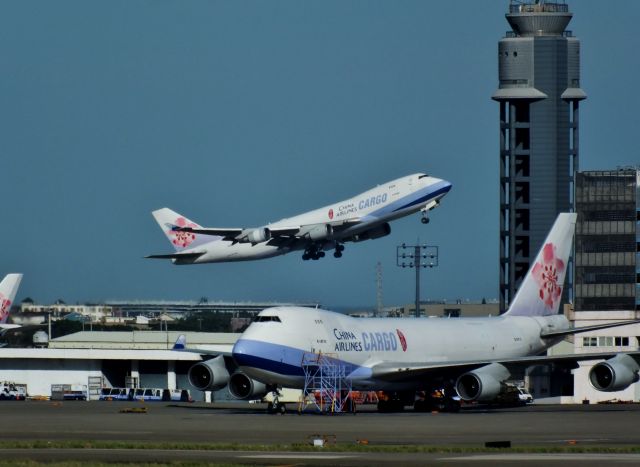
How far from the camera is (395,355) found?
230ft

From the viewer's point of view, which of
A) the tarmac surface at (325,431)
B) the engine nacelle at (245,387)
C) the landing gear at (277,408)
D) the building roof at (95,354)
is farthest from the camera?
the building roof at (95,354)

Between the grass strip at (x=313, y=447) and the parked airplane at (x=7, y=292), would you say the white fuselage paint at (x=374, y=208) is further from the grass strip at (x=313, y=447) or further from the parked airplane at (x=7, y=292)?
the grass strip at (x=313, y=447)

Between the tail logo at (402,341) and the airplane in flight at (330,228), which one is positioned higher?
the airplane in flight at (330,228)

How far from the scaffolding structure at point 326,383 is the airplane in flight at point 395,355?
23cm

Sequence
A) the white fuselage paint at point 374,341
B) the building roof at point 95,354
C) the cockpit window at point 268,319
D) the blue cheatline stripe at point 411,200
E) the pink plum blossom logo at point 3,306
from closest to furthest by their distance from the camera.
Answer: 1. the white fuselage paint at point 374,341
2. the cockpit window at point 268,319
3. the building roof at point 95,354
4. the blue cheatline stripe at point 411,200
5. the pink plum blossom logo at point 3,306

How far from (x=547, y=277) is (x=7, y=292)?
1787 inches

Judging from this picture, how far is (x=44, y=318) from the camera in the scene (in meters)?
137

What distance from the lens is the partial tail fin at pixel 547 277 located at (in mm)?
80250

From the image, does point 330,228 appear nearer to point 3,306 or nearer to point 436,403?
point 3,306

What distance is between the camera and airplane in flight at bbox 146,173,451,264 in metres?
107

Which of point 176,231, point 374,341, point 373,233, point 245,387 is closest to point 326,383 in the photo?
point 374,341

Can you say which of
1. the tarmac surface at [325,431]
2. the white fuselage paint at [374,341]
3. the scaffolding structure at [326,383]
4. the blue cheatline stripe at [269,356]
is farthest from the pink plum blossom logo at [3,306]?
the blue cheatline stripe at [269,356]

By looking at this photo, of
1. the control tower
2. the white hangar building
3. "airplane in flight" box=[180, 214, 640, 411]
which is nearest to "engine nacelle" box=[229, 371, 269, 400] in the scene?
"airplane in flight" box=[180, 214, 640, 411]

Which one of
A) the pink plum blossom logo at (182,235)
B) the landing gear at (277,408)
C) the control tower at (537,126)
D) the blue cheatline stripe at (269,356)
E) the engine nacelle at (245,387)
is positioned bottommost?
the landing gear at (277,408)
